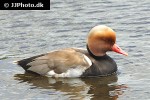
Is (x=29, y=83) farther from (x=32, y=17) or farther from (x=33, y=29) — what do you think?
(x=32, y=17)

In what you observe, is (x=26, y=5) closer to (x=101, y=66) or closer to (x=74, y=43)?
(x=74, y=43)

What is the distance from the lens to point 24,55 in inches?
475

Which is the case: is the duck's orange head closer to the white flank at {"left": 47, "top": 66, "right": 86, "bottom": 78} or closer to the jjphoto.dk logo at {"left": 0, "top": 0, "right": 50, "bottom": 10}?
the white flank at {"left": 47, "top": 66, "right": 86, "bottom": 78}

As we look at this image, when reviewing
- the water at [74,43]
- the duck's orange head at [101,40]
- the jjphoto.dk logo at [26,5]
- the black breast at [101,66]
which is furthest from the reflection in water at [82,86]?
the jjphoto.dk logo at [26,5]

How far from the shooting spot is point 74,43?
12.7 m

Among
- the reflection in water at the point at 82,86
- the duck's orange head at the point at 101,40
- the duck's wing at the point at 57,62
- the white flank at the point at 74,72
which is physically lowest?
the reflection in water at the point at 82,86

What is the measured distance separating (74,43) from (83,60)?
194 cm

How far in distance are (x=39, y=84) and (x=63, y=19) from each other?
4323 mm

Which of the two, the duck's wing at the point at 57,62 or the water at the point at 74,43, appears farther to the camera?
→ the duck's wing at the point at 57,62

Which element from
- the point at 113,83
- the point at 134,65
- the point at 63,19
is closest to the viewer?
the point at 113,83

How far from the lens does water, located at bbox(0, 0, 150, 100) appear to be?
9961 millimetres

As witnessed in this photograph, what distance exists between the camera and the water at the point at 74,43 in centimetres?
996

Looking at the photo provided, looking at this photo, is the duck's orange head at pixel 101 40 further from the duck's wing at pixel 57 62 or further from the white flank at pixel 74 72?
the white flank at pixel 74 72

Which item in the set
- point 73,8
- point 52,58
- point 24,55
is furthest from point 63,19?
point 52,58
